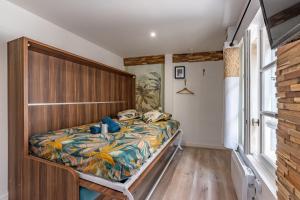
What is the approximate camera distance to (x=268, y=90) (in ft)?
5.18

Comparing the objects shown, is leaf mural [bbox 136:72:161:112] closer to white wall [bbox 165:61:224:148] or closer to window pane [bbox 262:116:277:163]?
white wall [bbox 165:61:224:148]

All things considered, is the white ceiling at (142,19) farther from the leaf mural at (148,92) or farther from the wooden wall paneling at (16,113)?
the leaf mural at (148,92)

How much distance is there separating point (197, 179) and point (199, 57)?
113 inches

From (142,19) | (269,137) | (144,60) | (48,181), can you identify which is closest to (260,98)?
(269,137)

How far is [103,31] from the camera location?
275cm

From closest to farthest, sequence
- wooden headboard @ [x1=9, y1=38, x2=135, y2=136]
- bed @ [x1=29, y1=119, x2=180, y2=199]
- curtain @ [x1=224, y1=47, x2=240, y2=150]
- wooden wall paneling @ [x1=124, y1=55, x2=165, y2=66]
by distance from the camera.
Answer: bed @ [x1=29, y1=119, x2=180, y2=199] < wooden headboard @ [x1=9, y1=38, x2=135, y2=136] < curtain @ [x1=224, y1=47, x2=240, y2=150] < wooden wall paneling @ [x1=124, y1=55, x2=165, y2=66]

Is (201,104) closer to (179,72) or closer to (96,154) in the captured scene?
(179,72)

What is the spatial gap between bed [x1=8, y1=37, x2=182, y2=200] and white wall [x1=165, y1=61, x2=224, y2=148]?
164 cm

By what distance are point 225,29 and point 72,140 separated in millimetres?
2799

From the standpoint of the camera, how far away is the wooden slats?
79cm

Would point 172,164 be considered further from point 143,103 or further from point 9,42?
point 9,42

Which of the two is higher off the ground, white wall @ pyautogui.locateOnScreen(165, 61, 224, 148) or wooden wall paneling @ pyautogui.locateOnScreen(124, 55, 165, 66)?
wooden wall paneling @ pyautogui.locateOnScreen(124, 55, 165, 66)

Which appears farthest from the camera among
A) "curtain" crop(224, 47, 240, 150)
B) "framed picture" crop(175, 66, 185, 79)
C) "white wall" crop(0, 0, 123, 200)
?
"framed picture" crop(175, 66, 185, 79)

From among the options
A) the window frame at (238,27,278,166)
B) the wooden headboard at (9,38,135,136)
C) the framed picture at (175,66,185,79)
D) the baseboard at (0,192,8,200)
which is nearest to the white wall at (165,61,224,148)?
the framed picture at (175,66,185,79)
